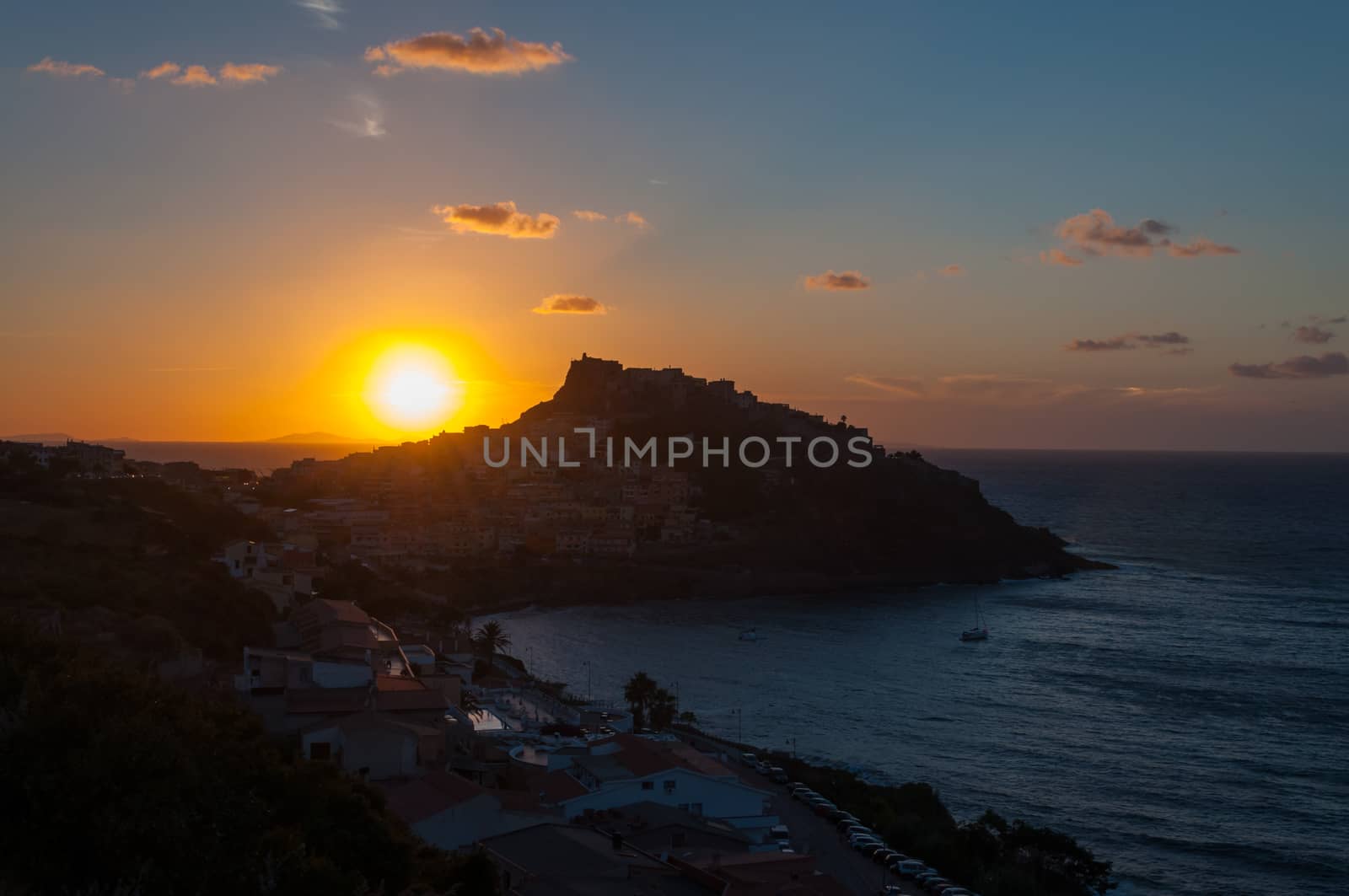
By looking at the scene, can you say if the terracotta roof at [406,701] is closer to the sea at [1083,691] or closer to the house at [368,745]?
the house at [368,745]

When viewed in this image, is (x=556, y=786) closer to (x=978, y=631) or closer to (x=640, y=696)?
(x=640, y=696)

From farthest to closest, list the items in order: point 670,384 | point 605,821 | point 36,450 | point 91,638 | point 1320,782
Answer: point 670,384
point 36,450
point 1320,782
point 91,638
point 605,821

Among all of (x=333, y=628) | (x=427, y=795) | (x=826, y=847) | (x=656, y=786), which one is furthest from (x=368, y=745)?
(x=826, y=847)

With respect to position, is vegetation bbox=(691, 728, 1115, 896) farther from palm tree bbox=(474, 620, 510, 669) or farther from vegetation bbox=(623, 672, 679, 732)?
palm tree bbox=(474, 620, 510, 669)

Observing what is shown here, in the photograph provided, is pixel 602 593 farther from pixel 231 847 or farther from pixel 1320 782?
pixel 231 847

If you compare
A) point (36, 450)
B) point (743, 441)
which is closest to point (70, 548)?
point (36, 450)

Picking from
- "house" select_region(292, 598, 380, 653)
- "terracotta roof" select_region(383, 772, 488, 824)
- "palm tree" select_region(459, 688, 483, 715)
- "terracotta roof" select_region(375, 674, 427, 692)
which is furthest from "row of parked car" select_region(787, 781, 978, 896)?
"house" select_region(292, 598, 380, 653)

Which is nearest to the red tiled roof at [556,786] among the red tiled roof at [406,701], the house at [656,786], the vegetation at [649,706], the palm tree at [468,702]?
the house at [656,786]
